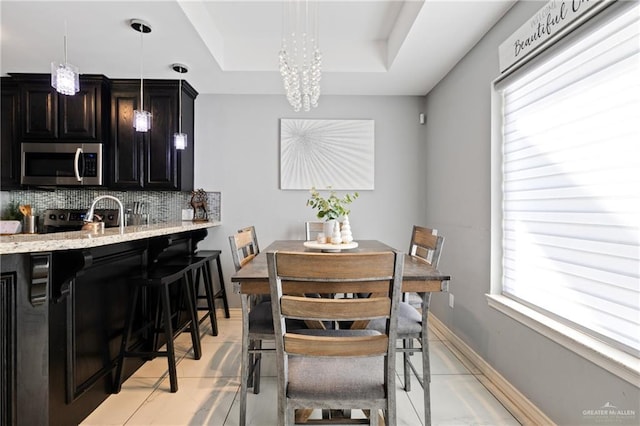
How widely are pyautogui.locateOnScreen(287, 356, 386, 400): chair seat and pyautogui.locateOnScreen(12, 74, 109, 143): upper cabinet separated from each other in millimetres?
3192

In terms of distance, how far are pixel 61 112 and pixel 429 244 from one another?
3.72 m

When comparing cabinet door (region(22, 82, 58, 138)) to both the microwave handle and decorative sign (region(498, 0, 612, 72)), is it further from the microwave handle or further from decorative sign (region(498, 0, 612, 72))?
decorative sign (region(498, 0, 612, 72))

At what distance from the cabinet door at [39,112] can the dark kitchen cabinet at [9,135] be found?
89 millimetres

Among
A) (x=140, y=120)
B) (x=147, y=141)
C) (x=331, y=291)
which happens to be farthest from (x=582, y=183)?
(x=147, y=141)

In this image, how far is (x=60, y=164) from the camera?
308 cm

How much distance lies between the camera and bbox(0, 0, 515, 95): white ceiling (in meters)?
2.00

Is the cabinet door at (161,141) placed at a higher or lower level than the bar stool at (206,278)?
higher

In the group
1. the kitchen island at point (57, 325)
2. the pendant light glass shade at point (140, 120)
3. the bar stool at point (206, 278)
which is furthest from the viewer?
the bar stool at point (206, 278)

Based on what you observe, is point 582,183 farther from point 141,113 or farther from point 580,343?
point 141,113

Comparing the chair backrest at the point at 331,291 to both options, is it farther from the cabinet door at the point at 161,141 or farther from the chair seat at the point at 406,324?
the cabinet door at the point at 161,141

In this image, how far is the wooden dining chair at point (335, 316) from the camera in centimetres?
104

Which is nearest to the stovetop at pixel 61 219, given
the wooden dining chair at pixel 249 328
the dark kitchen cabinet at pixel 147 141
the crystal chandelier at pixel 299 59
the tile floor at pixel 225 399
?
the dark kitchen cabinet at pixel 147 141

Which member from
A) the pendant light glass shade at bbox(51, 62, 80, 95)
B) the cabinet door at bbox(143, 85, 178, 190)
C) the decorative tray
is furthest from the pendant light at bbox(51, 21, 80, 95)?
the decorative tray

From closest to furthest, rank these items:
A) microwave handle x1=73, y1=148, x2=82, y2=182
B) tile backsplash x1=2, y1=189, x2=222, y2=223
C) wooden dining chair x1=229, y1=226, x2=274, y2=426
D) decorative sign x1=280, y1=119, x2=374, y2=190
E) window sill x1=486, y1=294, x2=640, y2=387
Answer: window sill x1=486, y1=294, x2=640, y2=387
wooden dining chair x1=229, y1=226, x2=274, y2=426
microwave handle x1=73, y1=148, x2=82, y2=182
tile backsplash x1=2, y1=189, x2=222, y2=223
decorative sign x1=280, y1=119, x2=374, y2=190
